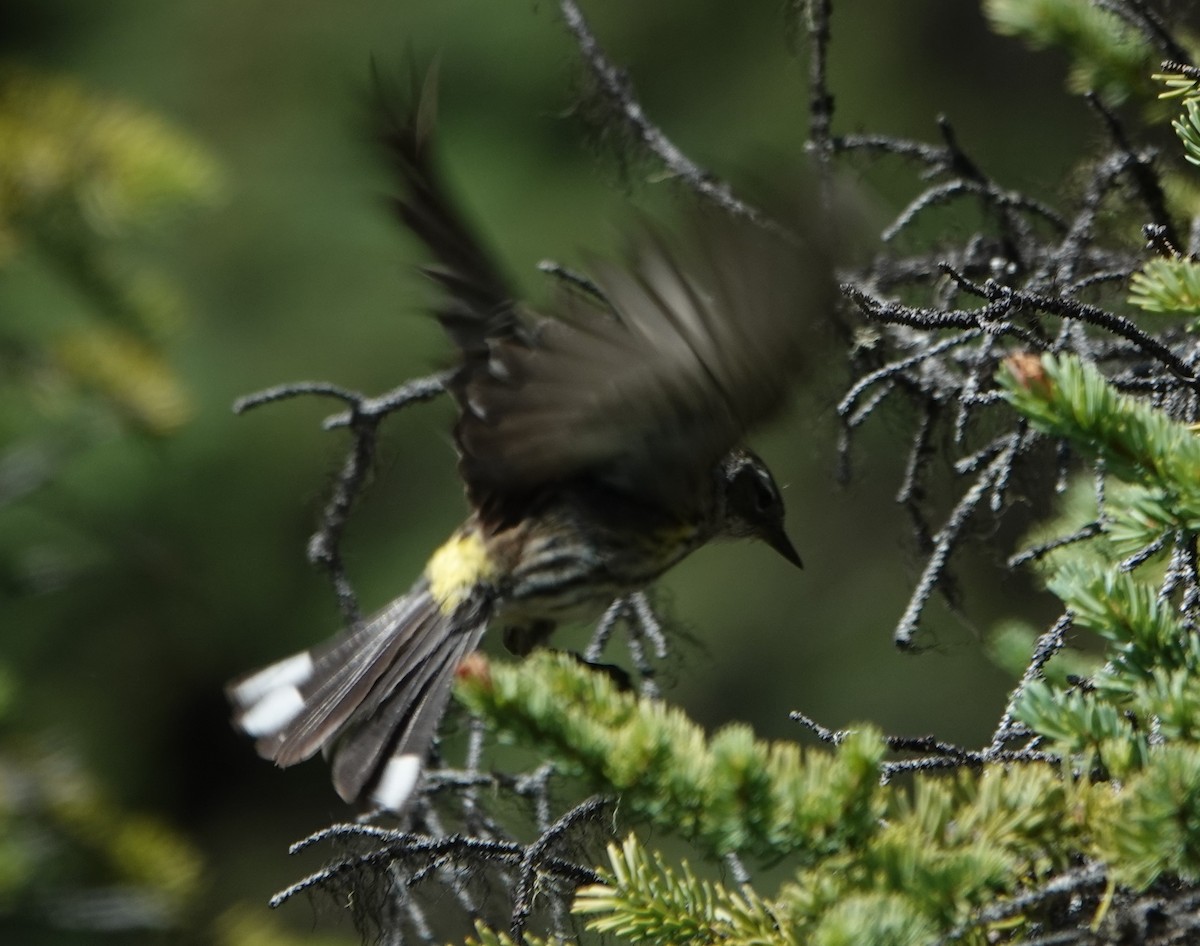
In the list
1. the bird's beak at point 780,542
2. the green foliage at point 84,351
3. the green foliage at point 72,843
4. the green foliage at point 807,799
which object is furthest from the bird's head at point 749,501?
the green foliage at point 72,843

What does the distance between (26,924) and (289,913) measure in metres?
0.96

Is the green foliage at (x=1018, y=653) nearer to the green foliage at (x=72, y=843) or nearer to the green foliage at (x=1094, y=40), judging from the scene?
the green foliage at (x=1094, y=40)

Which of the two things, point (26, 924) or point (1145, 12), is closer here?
point (1145, 12)

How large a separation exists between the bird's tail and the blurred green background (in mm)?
2890

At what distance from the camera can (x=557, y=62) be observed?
5.61 metres

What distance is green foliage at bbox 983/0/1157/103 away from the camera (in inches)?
80.4

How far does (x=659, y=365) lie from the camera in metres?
1.81

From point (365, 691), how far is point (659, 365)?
2.57 feet

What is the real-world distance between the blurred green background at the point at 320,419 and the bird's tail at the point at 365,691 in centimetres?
289

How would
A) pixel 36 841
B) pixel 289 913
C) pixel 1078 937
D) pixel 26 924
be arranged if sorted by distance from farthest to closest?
pixel 289 913 → pixel 26 924 → pixel 36 841 → pixel 1078 937

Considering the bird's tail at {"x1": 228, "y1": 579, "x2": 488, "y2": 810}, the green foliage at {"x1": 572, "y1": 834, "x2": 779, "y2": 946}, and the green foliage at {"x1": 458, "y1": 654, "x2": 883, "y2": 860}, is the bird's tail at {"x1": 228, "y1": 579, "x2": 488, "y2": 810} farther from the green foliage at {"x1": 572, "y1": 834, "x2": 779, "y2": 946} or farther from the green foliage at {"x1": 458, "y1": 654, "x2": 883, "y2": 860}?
the green foliage at {"x1": 458, "y1": 654, "x2": 883, "y2": 860}

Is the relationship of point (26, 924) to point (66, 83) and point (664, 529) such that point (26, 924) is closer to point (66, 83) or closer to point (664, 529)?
point (66, 83)

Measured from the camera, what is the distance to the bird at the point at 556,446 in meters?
1.69

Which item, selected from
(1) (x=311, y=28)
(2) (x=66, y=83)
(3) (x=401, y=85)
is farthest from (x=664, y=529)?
(1) (x=311, y=28)
